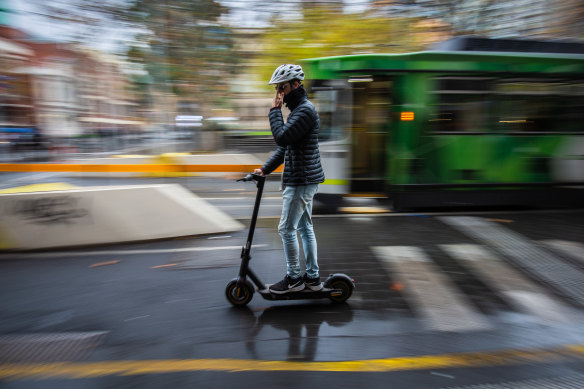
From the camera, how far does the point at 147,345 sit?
10.6 ft

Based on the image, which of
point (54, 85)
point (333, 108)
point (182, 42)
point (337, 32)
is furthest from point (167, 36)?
point (54, 85)

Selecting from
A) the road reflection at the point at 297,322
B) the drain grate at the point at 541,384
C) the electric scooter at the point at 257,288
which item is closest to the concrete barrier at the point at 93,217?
the electric scooter at the point at 257,288

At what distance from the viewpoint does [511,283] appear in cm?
440

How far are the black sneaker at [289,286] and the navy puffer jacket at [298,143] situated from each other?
2.87 ft

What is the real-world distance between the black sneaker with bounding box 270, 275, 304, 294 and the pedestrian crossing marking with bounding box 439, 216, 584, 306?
2.59m

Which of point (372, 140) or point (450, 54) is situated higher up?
point (450, 54)

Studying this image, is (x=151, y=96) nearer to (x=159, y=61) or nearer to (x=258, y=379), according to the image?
(x=159, y=61)

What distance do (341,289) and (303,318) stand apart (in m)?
0.48

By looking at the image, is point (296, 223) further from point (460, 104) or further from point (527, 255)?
point (460, 104)

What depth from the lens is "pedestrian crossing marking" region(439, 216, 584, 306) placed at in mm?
4324

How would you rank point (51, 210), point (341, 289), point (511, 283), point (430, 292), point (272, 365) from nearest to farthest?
point (272, 365) → point (341, 289) → point (430, 292) → point (511, 283) → point (51, 210)

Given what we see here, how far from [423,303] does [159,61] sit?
18086mm

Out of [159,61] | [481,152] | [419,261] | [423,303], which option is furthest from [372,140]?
[159,61]

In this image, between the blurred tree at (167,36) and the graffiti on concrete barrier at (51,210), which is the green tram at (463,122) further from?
the blurred tree at (167,36)
